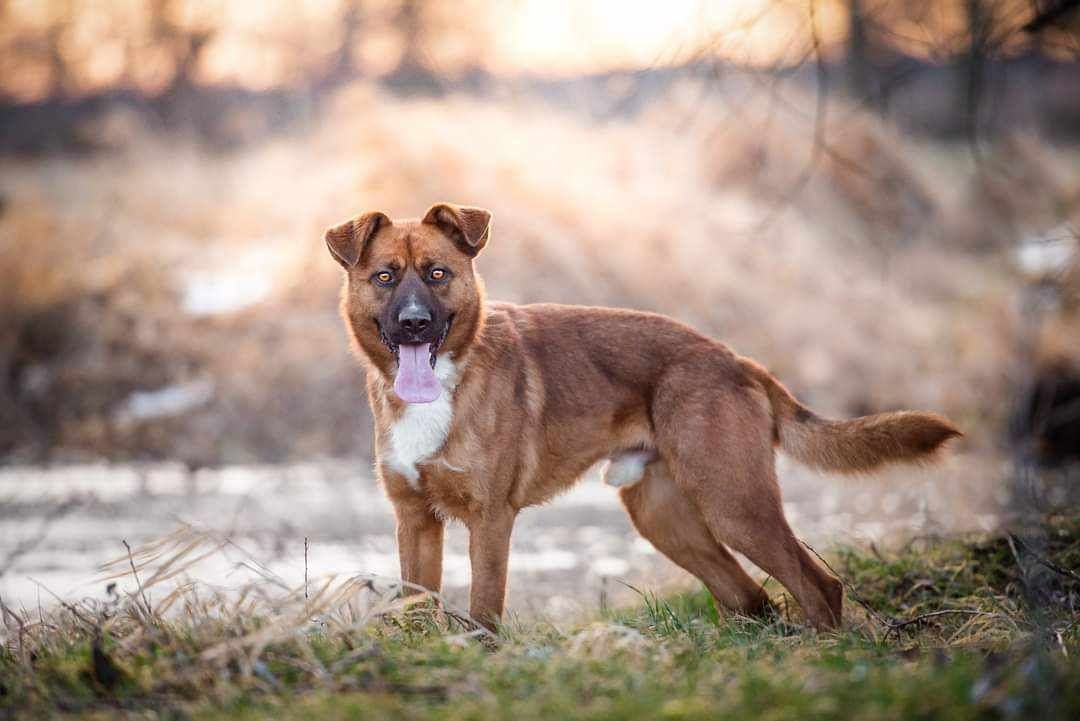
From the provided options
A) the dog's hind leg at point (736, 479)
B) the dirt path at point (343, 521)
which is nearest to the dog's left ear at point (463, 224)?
the dog's hind leg at point (736, 479)

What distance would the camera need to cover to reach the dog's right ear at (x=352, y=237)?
5.59m

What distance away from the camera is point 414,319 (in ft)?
17.4

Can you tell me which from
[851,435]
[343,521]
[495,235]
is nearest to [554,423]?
[851,435]

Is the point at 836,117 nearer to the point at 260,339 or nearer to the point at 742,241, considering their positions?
the point at 742,241

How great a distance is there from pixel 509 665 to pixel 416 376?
1822 millimetres

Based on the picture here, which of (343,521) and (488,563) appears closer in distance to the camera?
(488,563)

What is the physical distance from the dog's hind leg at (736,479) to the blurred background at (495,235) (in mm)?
1164

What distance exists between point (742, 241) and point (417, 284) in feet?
37.4

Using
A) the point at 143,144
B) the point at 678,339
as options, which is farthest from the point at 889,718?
the point at 143,144

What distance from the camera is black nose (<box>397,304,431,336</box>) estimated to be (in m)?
5.29

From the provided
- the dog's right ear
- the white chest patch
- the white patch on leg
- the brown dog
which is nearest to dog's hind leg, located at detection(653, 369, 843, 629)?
the brown dog

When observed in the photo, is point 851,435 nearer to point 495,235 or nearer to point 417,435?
point 417,435

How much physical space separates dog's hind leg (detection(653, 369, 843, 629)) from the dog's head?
3.71 ft

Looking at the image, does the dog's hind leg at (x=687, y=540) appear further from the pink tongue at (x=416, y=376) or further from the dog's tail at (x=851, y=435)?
the pink tongue at (x=416, y=376)
